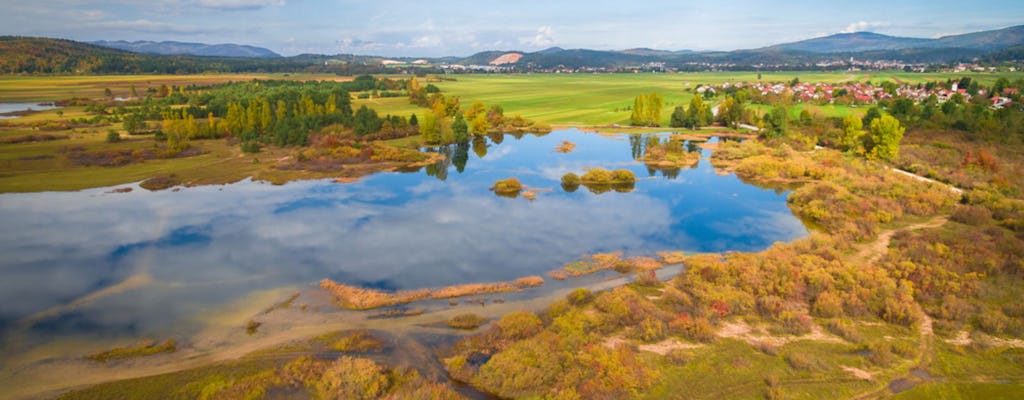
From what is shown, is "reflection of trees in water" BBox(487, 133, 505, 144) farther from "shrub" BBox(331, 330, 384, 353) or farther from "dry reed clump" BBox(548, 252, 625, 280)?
"shrub" BBox(331, 330, 384, 353)

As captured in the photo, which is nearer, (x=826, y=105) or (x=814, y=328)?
(x=814, y=328)

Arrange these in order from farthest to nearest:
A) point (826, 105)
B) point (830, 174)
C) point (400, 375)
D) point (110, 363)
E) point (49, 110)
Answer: point (826, 105) < point (49, 110) < point (830, 174) < point (110, 363) < point (400, 375)

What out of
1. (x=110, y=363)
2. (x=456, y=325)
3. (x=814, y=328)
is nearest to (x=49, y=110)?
(x=110, y=363)

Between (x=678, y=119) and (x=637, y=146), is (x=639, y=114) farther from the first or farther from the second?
(x=637, y=146)

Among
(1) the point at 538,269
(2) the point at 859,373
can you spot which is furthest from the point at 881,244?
(1) the point at 538,269

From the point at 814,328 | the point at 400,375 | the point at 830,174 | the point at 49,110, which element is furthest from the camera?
the point at 49,110

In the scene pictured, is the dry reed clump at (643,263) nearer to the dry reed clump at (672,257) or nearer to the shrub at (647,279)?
the dry reed clump at (672,257)

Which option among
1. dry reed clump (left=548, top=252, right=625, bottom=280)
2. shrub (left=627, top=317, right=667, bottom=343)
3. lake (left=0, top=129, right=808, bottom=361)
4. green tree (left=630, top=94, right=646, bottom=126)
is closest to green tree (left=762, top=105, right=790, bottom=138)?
green tree (left=630, top=94, right=646, bottom=126)

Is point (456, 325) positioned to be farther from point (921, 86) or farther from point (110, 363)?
point (921, 86)
